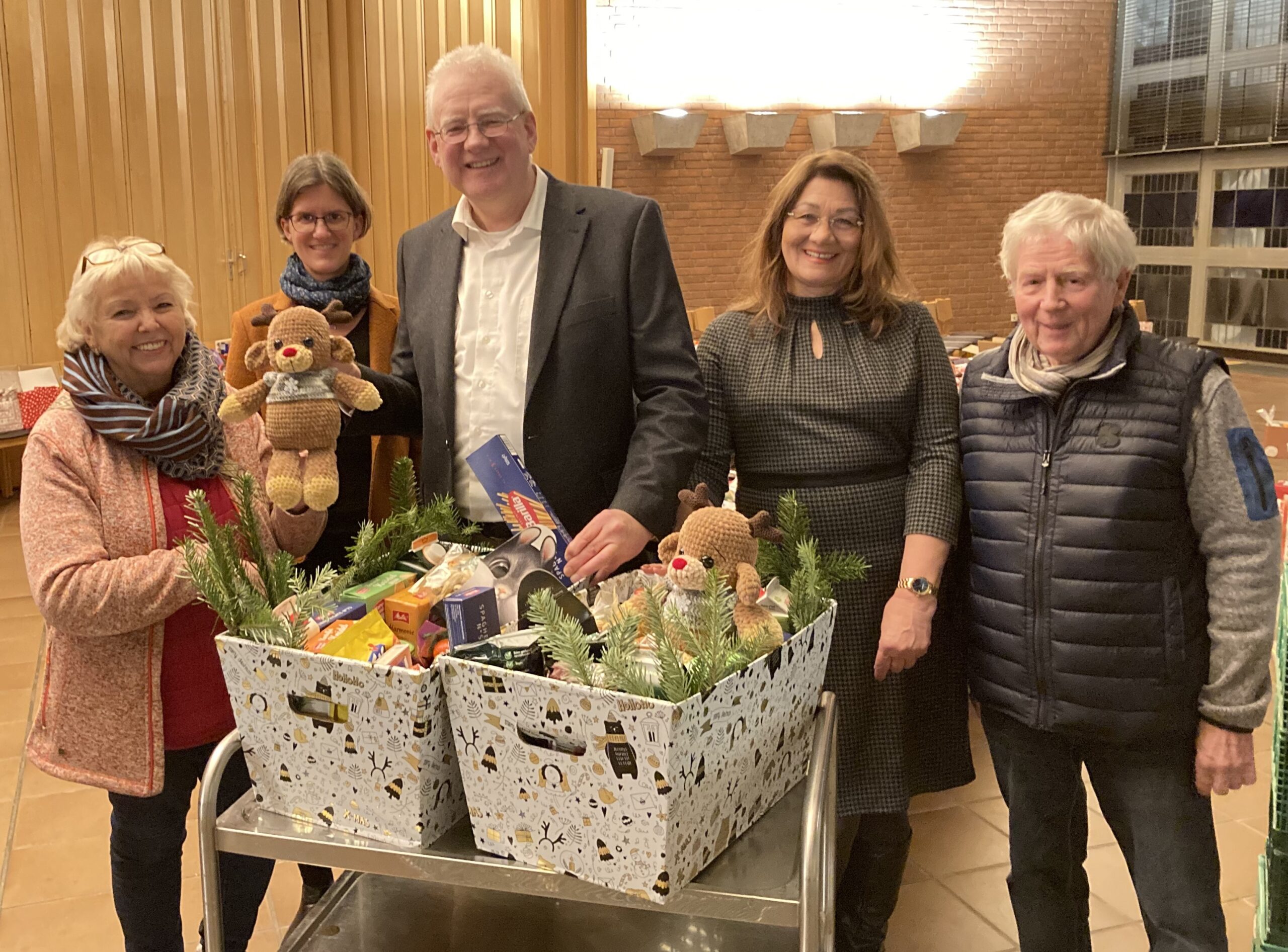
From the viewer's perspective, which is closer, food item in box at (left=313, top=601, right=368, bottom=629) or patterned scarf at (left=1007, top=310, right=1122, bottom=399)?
food item in box at (left=313, top=601, right=368, bottom=629)

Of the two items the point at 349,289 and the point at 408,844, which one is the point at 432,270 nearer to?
the point at 349,289

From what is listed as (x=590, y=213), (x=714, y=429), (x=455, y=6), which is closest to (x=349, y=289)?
(x=590, y=213)

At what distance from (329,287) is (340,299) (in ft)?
0.18

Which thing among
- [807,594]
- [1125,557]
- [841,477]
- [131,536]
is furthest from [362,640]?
[1125,557]

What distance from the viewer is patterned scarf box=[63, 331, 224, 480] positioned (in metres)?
1.75

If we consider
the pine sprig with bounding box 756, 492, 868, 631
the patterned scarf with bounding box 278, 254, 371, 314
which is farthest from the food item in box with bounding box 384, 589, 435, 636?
the patterned scarf with bounding box 278, 254, 371, 314

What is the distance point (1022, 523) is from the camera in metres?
1.78

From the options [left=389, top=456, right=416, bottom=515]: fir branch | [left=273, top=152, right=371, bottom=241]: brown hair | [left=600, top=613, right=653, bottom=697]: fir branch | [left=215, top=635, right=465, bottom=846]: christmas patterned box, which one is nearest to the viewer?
[left=600, top=613, right=653, bottom=697]: fir branch

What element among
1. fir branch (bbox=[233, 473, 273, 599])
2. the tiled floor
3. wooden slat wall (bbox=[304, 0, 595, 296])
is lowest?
the tiled floor

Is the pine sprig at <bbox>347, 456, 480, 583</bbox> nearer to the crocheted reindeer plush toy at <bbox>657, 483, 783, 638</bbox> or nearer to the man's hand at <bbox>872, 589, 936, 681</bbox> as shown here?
the crocheted reindeer plush toy at <bbox>657, 483, 783, 638</bbox>

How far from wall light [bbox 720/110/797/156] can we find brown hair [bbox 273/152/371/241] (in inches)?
376

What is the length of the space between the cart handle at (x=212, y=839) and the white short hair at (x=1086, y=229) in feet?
4.42

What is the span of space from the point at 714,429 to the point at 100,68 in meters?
6.62

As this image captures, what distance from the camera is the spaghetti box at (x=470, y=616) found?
1.28 meters
